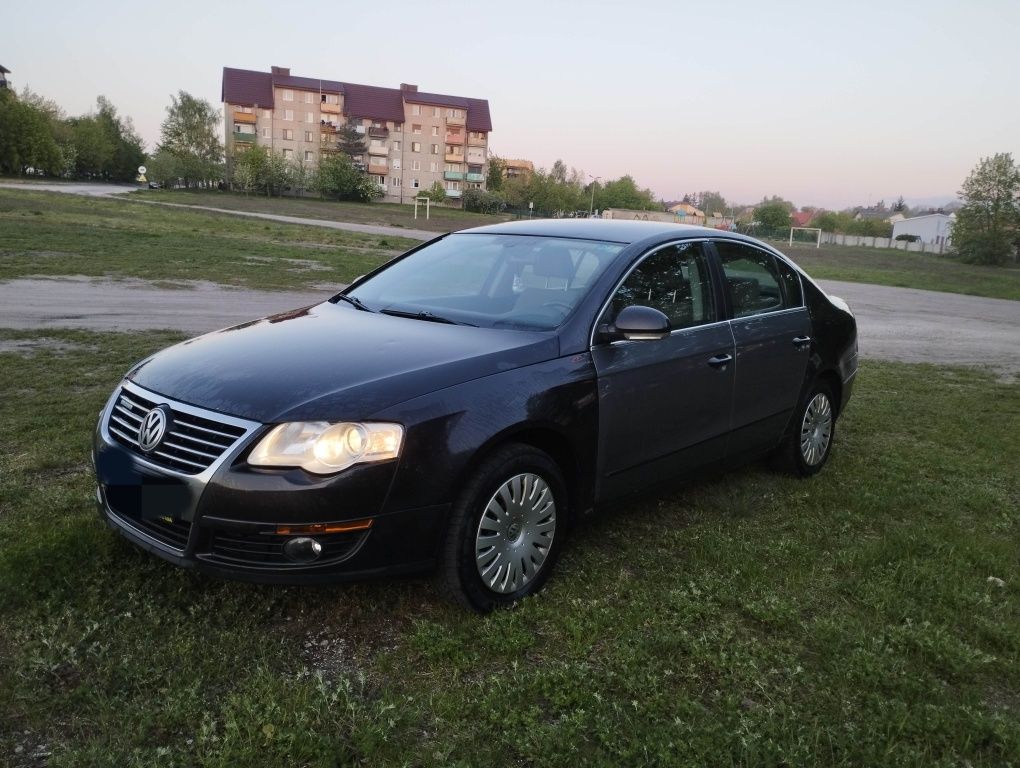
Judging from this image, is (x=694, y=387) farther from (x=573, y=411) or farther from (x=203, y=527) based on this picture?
(x=203, y=527)

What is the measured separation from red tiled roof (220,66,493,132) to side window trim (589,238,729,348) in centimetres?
10660

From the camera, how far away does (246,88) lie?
101875 mm

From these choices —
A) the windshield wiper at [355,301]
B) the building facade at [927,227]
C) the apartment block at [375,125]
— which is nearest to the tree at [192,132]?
the apartment block at [375,125]

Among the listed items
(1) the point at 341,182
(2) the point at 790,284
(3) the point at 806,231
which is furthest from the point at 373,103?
(2) the point at 790,284

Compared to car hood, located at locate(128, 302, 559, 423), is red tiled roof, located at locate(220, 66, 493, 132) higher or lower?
higher

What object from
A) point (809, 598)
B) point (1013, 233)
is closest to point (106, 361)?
point (809, 598)

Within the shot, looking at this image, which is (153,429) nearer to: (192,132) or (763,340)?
(763,340)

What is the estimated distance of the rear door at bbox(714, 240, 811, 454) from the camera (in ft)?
15.7

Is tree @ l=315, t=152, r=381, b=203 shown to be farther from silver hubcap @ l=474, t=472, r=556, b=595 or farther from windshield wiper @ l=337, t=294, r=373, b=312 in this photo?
silver hubcap @ l=474, t=472, r=556, b=595

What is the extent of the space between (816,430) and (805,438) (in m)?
0.17

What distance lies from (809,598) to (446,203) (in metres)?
102

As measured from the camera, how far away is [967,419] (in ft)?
25.2

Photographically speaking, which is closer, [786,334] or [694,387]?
[694,387]

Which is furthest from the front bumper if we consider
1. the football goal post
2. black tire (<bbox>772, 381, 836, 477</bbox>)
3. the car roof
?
the football goal post
